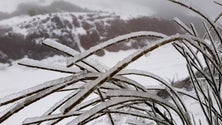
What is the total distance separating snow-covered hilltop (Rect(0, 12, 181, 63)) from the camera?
9.05 meters

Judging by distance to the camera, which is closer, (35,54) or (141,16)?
(35,54)

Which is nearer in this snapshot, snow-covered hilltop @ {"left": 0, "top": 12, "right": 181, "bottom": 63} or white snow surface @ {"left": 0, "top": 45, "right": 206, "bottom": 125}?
white snow surface @ {"left": 0, "top": 45, "right": 206, "bottom": 125}

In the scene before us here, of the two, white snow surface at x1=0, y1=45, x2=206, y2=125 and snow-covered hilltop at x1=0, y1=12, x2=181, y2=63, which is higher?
snow-covered hilltop at x1=0, y1=12, x2=181, y2=63

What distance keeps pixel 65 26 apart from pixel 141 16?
Result: 3199mm

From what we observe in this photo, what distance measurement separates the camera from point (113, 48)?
10070mm

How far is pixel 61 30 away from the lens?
1011 cm

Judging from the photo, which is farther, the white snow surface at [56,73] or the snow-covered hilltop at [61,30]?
the snow-covered hilltop at [61,30]

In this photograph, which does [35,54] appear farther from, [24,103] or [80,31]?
[24,103]

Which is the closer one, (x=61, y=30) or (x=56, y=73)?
(x=56, y=73)

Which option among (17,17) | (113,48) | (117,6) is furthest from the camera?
(117,6)

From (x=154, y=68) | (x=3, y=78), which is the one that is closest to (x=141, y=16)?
(x=154, y=68)

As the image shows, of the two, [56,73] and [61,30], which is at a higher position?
[61,30]

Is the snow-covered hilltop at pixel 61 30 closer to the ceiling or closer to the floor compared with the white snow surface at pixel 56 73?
closer to the ceiling

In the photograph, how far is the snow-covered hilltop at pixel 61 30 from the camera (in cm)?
905
